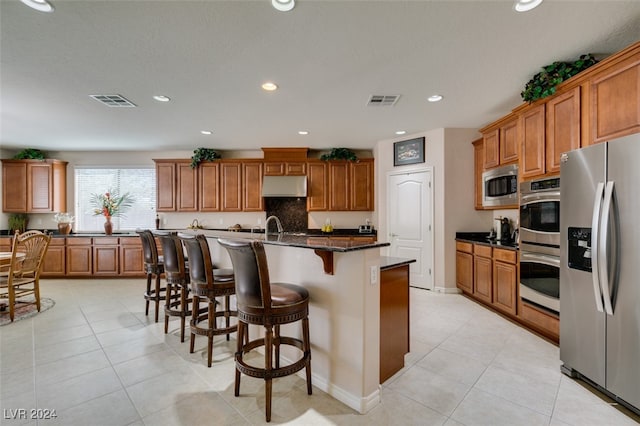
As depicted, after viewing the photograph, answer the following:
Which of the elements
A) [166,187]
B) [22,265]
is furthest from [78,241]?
[22,265]

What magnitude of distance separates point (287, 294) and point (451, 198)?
3.63 meters

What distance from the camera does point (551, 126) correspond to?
2887 mm

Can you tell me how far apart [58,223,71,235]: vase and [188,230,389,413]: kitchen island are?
6.00m

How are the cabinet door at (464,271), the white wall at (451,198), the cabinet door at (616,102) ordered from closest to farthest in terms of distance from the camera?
1. the cabinet door at (616,102)
2. the cabinet door at (464,271)
3. the white wall at (451,198)

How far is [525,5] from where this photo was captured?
1.88 metres

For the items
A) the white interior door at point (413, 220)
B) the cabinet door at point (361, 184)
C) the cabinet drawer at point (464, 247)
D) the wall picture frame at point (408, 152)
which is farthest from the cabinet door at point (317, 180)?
the cabinet drawer at point (464, 247)

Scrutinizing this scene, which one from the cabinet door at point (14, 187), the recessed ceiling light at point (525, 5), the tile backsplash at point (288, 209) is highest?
the recessed ceiling light at point (525, 5)

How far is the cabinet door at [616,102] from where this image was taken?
211cm

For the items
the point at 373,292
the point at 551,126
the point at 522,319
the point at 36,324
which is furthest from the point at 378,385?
the point at 36,324

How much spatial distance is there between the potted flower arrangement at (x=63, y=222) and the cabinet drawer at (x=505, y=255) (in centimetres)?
773

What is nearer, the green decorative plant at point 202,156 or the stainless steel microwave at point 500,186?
the stainless steel microwave at point 500,186

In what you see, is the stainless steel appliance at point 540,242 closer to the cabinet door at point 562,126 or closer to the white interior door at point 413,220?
the cabinet door at point 562,126

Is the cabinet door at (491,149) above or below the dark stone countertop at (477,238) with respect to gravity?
above

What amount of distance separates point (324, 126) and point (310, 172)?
148cm
